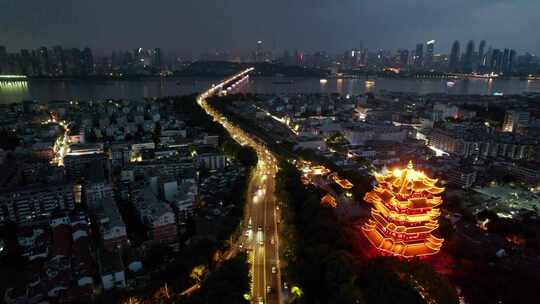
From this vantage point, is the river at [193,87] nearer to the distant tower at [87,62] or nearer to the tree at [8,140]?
the distant tower at [87,62]

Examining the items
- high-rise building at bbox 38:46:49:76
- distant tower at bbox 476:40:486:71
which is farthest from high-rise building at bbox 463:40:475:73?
high-rise building at bbox 38:46:49:76

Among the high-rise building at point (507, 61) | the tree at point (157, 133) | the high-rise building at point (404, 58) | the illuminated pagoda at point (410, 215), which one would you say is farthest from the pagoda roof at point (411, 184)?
the high-rise building at point (404, 58)

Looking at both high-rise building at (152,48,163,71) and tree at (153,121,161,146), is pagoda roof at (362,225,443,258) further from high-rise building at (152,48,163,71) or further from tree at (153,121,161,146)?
high-rise building at (152,48,163,71)

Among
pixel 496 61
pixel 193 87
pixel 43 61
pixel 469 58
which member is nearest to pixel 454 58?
pixel 469 58

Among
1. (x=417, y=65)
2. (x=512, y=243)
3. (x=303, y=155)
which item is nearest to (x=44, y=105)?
(x=303, y=155)

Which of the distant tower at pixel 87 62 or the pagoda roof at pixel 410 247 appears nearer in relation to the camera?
the pagoda roof at pixel 410 247

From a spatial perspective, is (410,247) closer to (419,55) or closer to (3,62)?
(3,62)
